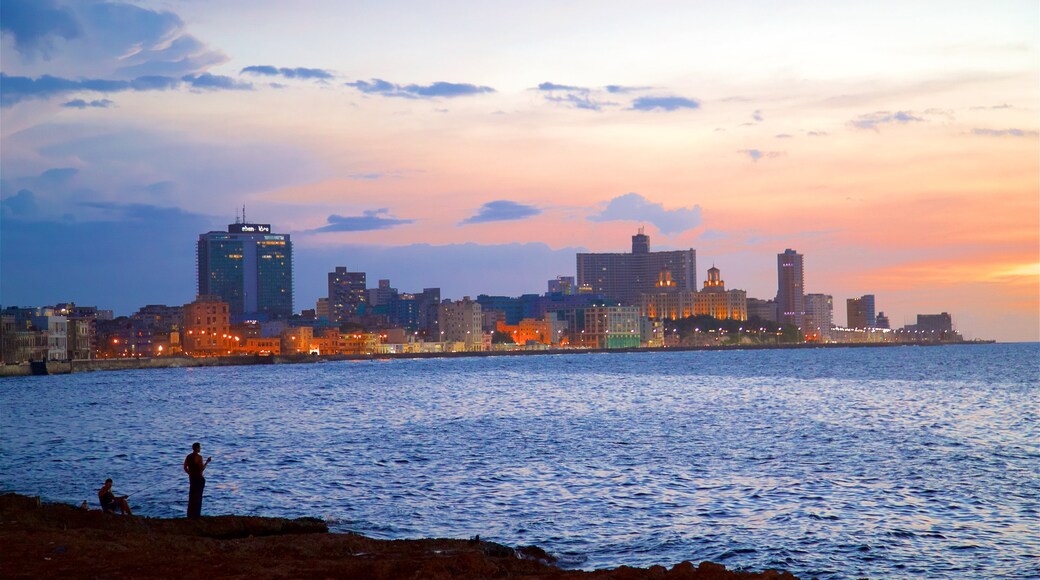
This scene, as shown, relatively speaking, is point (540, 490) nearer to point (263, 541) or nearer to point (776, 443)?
point (263, 541)

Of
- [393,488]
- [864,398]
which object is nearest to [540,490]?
[393,488]

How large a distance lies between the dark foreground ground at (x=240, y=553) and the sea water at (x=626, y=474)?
3540 mm

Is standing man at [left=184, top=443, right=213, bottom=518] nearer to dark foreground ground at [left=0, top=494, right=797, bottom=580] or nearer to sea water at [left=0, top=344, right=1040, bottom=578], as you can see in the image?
dark foreground ground at [left=0, top=494, right=797, bottom=580]

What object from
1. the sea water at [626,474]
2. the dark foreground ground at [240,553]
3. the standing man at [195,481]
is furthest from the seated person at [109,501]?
the sea water at [626,474]

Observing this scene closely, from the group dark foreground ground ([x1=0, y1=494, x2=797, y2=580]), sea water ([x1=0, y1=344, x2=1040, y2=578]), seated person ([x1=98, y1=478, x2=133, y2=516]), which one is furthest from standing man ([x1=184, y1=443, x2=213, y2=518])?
sea water ([x1=0, y1=344, x2=1040, y2=578])

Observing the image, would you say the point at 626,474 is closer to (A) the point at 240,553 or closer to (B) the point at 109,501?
(B) the point at 109,501

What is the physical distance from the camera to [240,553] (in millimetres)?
20859

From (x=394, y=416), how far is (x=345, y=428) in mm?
11825

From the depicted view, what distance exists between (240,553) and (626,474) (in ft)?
70.9

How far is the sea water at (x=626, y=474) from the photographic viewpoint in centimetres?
2661

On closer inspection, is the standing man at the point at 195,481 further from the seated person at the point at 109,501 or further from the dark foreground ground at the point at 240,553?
the seated person at the point at 109,501

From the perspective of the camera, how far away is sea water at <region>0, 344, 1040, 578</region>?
2661 cm

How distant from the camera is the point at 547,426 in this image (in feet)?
211

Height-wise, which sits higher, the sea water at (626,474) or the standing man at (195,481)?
the standing man at (195,481)
